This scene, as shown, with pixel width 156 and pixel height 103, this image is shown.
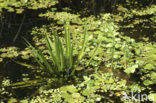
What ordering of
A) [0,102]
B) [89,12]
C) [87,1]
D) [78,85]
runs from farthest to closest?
1. [87,1]
2. [89,12]
3. [78,85]
4. [0,102]

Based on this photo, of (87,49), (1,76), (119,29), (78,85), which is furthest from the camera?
(119,29)

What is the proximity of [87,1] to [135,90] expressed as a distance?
2051mm

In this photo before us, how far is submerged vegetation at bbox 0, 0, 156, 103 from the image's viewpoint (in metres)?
1.75

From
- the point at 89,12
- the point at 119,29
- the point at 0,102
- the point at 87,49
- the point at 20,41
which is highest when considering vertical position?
the point at 89,12

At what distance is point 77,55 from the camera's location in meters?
2.19

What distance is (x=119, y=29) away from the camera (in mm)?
2697

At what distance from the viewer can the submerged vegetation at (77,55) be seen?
1755mm

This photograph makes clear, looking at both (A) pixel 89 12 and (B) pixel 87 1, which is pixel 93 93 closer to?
(A) pixel 89 12

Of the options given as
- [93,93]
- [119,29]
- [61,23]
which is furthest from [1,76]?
[119,29]

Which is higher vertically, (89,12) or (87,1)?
(87,1)

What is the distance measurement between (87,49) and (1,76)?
34.6 inches

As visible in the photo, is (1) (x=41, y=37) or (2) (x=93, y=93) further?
(1) (x=41, y=37)

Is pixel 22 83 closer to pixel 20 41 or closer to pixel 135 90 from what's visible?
pixel 20 41

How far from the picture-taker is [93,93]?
1742 mm
